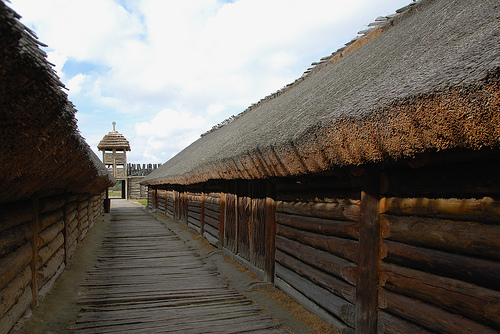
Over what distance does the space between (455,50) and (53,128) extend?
8.29 feet

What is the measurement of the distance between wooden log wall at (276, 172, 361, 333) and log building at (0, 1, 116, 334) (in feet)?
7.80

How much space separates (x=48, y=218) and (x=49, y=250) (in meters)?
0.42

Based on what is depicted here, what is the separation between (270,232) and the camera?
16.0ft

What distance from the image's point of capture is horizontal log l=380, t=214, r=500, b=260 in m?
1.90

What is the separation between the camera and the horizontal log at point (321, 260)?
3.07 meters

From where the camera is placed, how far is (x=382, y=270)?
8.84ft

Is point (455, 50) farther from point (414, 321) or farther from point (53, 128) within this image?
point (53, 128)

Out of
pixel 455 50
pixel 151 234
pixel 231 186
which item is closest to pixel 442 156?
pixel 455 50

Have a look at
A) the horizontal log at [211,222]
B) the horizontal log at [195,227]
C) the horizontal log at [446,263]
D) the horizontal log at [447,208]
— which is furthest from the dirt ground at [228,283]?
the horizontal log at [195,227]

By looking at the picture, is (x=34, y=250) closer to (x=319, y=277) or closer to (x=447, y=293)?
(x=319, y=277)

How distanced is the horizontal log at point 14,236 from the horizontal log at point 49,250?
19.3 inches

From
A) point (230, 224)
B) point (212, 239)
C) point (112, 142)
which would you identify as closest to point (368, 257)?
point (230, 224)

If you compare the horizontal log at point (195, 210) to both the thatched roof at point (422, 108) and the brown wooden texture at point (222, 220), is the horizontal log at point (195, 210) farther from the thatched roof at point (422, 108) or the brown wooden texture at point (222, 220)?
the thatched roof at point (422, 108)

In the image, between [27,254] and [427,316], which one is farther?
[27,254]
